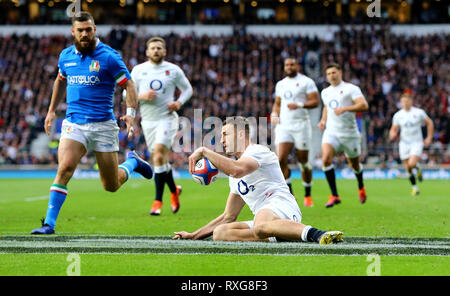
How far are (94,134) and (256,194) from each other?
216cm

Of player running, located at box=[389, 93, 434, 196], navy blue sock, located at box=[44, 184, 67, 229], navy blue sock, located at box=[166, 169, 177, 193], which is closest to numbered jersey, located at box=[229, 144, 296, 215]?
navy blue sock, located at box=[44, 184, 67, 229]

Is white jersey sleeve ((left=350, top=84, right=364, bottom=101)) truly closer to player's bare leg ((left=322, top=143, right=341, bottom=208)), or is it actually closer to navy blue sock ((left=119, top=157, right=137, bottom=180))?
player's bare leg ((left=322, top=143, right=341, bottom=208))

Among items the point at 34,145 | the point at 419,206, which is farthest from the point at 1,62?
the point at 419,206

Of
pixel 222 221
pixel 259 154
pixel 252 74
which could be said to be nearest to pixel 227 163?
pixel 259 154

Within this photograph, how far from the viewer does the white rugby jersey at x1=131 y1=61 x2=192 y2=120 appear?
35.5 feet

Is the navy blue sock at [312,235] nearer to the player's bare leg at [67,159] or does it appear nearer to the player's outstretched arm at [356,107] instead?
the player's bare leg at [67,159]

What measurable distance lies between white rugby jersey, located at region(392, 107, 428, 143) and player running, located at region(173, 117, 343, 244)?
1061 cm

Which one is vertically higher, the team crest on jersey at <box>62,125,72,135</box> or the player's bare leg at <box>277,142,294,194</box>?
the team crest on jersey at <box>62,125,72,135</box>

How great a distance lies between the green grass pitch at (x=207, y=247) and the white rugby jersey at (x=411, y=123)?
5.24m

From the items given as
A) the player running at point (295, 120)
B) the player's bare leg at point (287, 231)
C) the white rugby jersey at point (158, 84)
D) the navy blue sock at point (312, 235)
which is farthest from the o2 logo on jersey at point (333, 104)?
the navy blue sock at point (312, 235)

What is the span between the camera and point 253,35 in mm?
38469

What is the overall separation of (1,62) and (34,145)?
7857 millimetres
